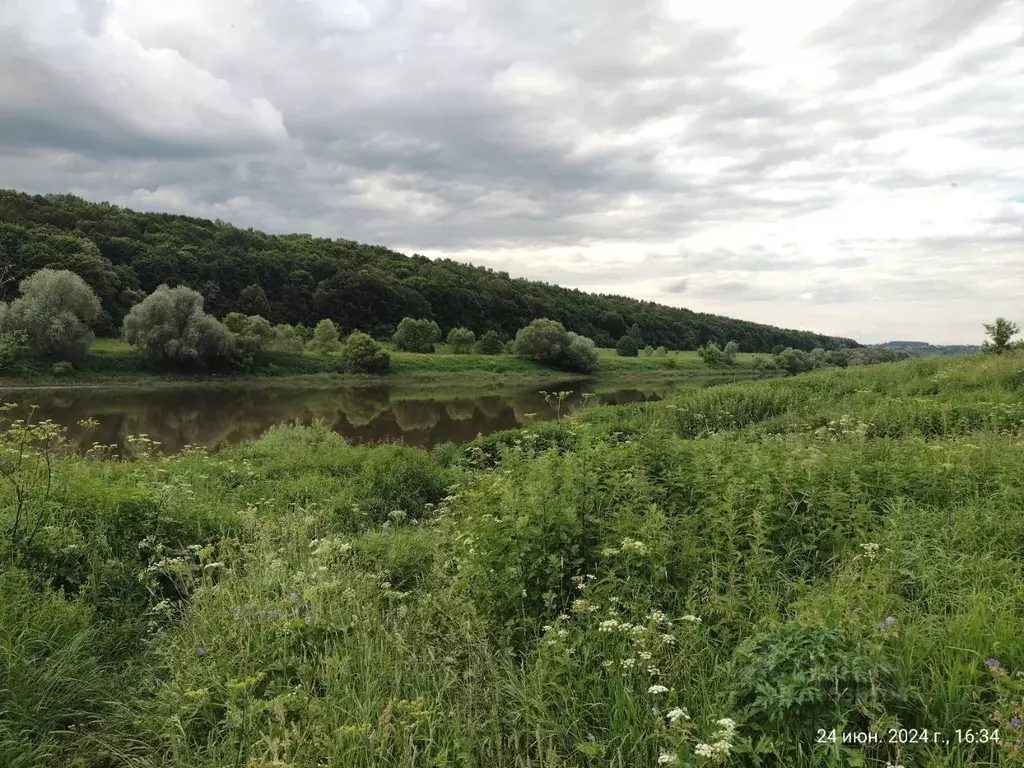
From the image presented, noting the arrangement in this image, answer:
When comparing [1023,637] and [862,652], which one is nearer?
[862,652]

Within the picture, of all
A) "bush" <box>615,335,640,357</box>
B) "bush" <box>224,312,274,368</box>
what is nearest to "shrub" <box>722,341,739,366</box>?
"bush" <box>615,335,640,357</box>

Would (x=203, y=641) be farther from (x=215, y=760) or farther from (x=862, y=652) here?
(x=862, y=652)

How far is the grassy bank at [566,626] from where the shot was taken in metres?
2.92

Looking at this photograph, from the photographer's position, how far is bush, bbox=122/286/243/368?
53.7m

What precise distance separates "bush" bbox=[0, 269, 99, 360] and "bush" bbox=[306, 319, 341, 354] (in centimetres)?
Result: 2366

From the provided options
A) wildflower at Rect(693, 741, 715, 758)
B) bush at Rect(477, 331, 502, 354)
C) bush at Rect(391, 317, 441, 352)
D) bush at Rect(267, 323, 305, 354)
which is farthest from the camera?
bush at Rect(477, 331, 502, 354)

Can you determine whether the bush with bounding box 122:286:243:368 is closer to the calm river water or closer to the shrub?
the calm river water

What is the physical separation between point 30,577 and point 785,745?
19.5 ft

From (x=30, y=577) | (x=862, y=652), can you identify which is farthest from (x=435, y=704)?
(x=30, y=577)

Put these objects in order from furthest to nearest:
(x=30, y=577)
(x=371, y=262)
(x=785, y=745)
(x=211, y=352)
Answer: (x=371, y=262)
(x=211, y=352)
(x=30, y=577)
(x=785, y=745)

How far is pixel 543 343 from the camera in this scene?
81.6 m

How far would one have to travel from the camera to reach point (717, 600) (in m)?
3.96

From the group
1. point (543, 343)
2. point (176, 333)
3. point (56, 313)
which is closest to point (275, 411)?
point (176, 333)

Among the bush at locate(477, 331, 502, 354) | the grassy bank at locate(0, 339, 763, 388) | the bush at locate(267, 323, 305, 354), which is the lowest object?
the grassy bank at locate(0, 339, 763, 388)
